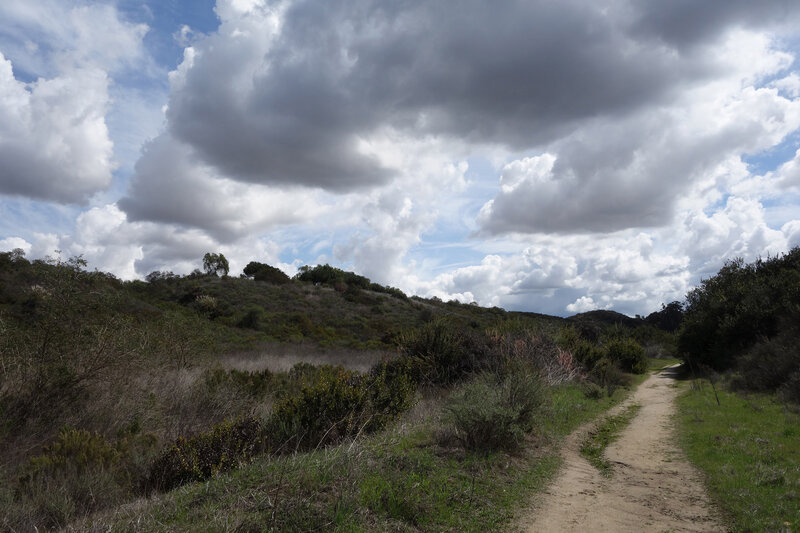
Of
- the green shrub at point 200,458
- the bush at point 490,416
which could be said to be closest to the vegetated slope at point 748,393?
the bush at point 490,416

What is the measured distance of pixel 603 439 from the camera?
10.4 meters

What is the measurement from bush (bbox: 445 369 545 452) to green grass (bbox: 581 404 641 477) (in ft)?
4.19

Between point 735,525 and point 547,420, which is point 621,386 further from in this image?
point 735,525

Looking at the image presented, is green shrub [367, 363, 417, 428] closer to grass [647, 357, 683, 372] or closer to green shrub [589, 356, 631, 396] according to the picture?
green shrub [589, 356, 631, 396]

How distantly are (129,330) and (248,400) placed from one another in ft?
9.79

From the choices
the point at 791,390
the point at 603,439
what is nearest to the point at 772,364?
the point at 791,390

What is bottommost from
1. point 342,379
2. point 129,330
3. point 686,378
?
point 686,378

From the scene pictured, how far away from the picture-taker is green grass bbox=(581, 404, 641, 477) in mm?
8289

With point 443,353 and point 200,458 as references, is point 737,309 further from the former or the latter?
point 200,458

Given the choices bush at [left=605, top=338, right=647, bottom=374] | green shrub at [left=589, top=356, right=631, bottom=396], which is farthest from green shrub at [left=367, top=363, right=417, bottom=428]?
bush at [left=605, top=338, right=647, bottom=374]

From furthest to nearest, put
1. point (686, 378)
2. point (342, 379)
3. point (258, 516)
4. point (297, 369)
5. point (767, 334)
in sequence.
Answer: point (686, 378), point (767, 334), point (297, 369), point (342, 379), point (258, 516)

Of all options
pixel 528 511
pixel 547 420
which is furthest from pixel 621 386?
pixel 528 511

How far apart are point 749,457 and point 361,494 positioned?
22.1 feet

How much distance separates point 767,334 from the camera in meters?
24.2
